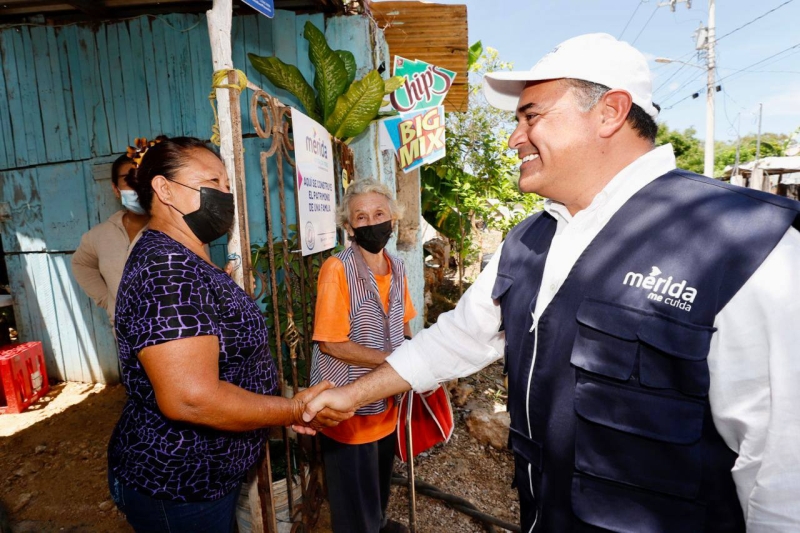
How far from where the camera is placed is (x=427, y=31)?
17.2 ft

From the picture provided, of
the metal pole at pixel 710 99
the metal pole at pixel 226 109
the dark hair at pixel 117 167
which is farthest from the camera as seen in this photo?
the metal pole at pixel 710 99

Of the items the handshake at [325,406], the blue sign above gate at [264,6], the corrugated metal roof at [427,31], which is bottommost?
the handshake at [325,406]

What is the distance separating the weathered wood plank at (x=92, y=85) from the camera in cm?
439

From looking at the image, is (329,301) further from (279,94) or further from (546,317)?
(279,94)

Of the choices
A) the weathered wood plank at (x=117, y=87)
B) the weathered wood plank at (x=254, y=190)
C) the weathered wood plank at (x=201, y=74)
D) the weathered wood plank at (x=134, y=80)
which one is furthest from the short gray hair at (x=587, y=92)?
the weathered wood plank at (x=117, y=87)

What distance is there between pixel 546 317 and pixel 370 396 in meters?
0.92

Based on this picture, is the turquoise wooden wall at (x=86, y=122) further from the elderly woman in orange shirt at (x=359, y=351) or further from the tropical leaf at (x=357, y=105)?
the elderly woman in orange shirt at (x=359, y=351)

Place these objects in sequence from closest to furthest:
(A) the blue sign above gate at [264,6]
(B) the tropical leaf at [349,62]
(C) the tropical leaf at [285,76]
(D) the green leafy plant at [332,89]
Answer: (A) the blue sign above gate at [264,6]
(C) the tropical leaf at [285,76]
(D) the green leafy plant at [332,89]
(B) the tropical leaf at [349,62]

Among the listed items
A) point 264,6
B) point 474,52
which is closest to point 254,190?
point 264,6

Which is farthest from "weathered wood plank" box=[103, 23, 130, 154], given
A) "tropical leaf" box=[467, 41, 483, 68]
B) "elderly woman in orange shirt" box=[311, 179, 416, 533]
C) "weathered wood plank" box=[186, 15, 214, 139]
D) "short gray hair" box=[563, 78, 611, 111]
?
"tropical leaf" box=[467, 41, 483, 68]

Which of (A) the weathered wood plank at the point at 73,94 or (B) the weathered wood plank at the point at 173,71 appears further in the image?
(A) the weathered wood plank at the point at 73,94

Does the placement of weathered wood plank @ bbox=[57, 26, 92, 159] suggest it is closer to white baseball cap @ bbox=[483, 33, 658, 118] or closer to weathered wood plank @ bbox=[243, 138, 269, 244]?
weathered wood plank @ bbox=[243, 138, 269, 244]

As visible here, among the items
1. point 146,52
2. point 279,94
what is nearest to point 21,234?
point 146,52

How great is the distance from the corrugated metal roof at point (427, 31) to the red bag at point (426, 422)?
12.8ft
